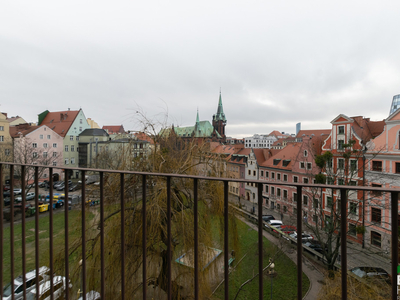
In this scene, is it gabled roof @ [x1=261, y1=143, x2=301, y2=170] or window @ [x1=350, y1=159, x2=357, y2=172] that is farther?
gabled roof @ [x1=261, y1=143, x2=301, y2=170]

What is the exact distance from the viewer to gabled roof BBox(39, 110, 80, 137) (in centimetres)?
2272

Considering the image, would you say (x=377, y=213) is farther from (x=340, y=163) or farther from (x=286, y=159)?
(x=286, y=159)

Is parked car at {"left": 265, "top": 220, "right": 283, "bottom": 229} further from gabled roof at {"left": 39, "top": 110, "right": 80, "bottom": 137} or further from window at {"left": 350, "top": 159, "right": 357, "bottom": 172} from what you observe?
gabled roof at {"left": 39, "top": 110, "right": 80, "bottom": 137}

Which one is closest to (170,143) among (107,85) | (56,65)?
(56,65)

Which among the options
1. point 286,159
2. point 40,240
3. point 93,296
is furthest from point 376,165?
point 40,240

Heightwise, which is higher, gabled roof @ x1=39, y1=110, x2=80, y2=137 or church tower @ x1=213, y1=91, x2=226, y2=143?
church tower @ x1=213, y1=91, x2=226, y2=143

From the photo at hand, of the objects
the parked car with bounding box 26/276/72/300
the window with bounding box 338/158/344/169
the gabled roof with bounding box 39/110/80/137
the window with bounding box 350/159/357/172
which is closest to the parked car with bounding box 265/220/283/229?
the parked car with bounding box 26/276/72/300

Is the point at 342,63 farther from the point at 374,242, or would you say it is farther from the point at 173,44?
the point at 374,242

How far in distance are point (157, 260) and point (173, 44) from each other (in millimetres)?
16975

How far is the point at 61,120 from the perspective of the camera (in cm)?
2581

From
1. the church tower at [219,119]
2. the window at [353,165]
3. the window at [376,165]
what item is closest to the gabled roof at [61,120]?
the window at [353,165]

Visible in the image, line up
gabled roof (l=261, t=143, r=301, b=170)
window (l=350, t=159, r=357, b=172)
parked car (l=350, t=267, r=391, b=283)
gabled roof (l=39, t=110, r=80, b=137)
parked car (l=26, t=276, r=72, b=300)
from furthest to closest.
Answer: gabled roof (l=39, t=110, r=80, b=137)
gabled roof (l=261, t=143, r=301, b=170)
window (l=350, t=159, r=357, b=172)
parked car (l=26, t=276, r=72, b=300)
parked car (l=350, t=267, r=391, b=283)

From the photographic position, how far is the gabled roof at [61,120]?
894 inches

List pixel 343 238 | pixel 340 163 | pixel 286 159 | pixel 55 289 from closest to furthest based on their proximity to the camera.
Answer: pixel 343 238 → pixel 55 289 → pixel 340 163 → pixel 286 159
